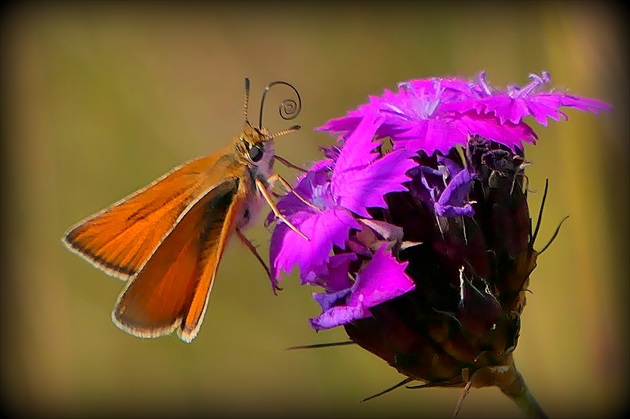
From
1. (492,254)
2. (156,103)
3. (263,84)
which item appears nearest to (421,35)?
(263,84)

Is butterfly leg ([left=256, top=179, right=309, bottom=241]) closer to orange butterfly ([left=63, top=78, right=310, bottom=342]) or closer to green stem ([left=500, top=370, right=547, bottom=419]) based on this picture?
orange butterfly ([left=63, top=78, right=310, bottom=342])

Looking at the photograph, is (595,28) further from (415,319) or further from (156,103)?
(156,103)

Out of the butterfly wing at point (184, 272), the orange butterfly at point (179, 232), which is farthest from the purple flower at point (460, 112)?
the butterfly wing at point (184, 272)

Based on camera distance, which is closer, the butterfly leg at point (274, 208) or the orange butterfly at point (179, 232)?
the butterfly leg at point (274, 208)

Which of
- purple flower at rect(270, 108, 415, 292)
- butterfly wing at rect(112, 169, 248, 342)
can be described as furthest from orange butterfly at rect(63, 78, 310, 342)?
purple flower at rect(270, 108, 415, 292)

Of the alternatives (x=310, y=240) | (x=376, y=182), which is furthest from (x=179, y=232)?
(x=376, y=182)

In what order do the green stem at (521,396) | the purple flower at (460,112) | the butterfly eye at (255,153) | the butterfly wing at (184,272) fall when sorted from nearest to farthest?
the purple flower at (460,112), the green stem at (521,396), the butterfly wing at (184,272), the butterfly eye at (255,153)

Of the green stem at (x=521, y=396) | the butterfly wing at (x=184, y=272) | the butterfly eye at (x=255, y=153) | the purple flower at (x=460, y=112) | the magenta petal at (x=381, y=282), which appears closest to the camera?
the magenta petal at (x=381, y=282)

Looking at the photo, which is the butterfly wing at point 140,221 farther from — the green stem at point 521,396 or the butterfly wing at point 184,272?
the green stem at point 521,396
